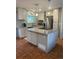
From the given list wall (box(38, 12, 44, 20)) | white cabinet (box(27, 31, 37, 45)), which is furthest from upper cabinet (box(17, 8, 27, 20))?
white cabinet (box(27, 31, 37, 45))

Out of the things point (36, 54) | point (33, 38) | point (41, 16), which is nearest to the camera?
point (36, 54)

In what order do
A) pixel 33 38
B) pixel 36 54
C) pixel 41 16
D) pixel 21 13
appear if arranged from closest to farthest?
pixel 36 54 < pixel 33 38 < pixel 21 13 < pixel 41 16

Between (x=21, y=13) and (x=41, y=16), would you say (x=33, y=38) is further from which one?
(x=41, y=16)

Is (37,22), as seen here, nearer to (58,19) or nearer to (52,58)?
(58,19)

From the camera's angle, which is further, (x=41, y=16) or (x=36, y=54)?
(x=41, y=16)

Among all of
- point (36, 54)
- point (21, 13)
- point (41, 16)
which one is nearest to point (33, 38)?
point (36, 54)

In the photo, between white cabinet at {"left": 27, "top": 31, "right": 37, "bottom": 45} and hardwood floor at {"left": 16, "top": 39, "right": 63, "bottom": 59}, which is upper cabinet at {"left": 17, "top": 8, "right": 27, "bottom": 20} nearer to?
white cabinet at {"left": 27, "top": 31, "right": 37, "bottom": 45}

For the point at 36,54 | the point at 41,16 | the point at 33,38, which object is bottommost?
the point at 36,54
